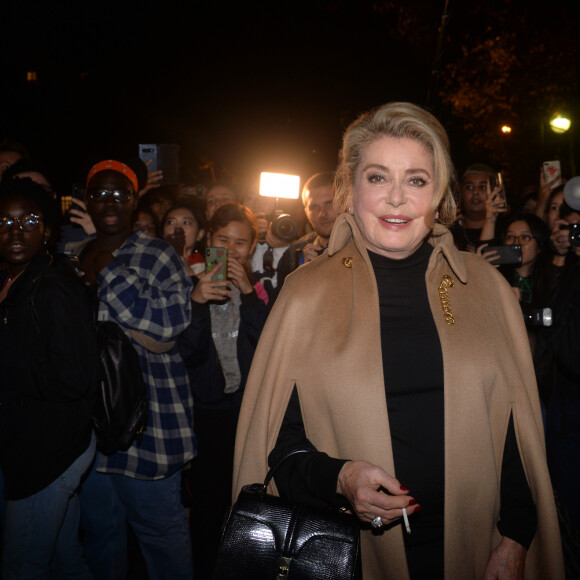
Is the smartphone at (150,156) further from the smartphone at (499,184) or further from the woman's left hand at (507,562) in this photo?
the woman's left hand at (507,562)

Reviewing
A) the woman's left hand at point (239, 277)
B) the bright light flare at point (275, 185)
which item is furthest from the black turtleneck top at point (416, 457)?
the bright light flare at point (275, 185)

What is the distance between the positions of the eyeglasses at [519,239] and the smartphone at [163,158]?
366 cm

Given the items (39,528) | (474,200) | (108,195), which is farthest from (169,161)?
(39,528)

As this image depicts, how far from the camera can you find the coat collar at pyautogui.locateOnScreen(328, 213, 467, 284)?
2172 mm

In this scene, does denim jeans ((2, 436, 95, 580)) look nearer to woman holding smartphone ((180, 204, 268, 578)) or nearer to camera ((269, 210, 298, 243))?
woman holding smartphone ((180, 204, 268, 578))

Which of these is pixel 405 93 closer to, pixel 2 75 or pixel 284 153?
pixel 284 153

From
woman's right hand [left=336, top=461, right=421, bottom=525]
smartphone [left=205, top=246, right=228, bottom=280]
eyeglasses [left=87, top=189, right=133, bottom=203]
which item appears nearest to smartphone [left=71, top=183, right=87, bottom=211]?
eyeglasses [left=87, top=189, right=133, bottom=203]

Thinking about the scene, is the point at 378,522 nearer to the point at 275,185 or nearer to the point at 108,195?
the point at 108,195

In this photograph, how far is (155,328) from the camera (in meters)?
3.06

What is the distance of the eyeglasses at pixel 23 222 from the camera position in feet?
9.95

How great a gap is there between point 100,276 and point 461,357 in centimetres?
216

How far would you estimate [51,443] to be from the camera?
2.68m

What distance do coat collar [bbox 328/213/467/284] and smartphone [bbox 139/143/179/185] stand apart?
3.96 metres

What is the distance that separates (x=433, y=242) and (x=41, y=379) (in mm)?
2139
